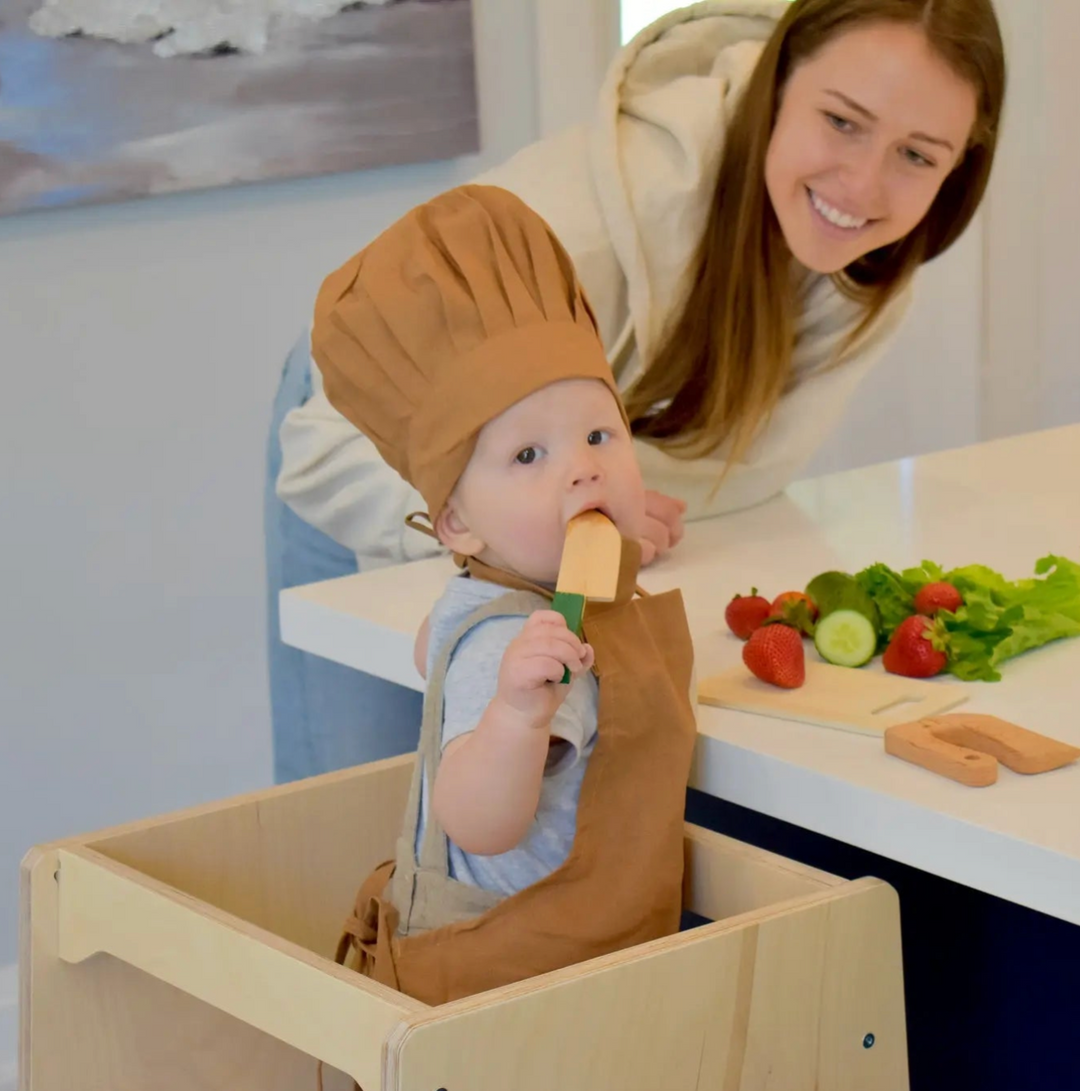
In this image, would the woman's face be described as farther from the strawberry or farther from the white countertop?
the strawberry

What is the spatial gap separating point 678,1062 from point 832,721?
0.24 m

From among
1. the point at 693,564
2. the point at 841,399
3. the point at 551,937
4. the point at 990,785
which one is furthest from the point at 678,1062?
the point at 841,399

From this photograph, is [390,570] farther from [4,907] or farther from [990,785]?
[4,907]

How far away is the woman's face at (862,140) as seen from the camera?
1.44 meters

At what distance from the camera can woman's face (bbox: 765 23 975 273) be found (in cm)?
144

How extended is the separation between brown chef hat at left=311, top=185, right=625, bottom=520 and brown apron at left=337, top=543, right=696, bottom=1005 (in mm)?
100

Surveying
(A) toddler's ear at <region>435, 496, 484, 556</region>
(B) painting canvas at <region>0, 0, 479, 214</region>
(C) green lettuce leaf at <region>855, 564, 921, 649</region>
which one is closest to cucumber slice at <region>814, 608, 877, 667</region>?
(C) green lettuce leaf at <region>855, 564, 921, 649</region>

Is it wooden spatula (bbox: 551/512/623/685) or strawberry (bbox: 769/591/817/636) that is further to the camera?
strawberry (bbox: 769/591/817/636)

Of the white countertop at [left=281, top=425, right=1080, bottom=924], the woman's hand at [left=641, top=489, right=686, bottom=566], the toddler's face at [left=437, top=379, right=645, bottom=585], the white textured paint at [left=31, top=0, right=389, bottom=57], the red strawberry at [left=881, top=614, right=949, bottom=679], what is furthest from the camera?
the white textured paint at [left=31, top=0, right=389, bottom=57]

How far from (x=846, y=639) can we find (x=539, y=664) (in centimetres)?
34

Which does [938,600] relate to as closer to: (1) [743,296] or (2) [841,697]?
(2) [841,697]

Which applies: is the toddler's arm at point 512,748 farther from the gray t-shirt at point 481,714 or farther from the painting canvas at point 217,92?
the painting canvas at point 217,92

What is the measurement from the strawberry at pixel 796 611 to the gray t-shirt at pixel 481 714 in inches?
8.9

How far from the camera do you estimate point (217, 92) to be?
6.83 feet
